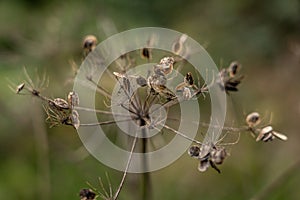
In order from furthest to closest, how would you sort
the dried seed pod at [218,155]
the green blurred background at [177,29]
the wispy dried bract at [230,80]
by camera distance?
the green blurred background at [177,29]
the wispy dried bract at [230,80]
the dried seed pod at [218,155]

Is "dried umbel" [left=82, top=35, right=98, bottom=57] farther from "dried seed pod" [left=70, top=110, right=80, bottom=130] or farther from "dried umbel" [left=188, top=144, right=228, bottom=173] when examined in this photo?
"dried umbel" [left=188, top=144, right=228, bottom=173]

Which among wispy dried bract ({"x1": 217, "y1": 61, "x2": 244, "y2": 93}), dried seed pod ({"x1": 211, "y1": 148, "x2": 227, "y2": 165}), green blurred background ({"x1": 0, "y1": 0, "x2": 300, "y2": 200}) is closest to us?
dried seed pod ({"x1": 211, "y1": 148, "x2": 227, "y2": 165})

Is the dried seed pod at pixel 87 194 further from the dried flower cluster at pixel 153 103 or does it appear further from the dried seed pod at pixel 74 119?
the dried seed pod at pixel 74 119

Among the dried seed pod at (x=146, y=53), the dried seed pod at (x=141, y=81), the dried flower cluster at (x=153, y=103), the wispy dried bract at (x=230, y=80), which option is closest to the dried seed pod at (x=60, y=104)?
the dried flower cluster at (x=153, y=103)

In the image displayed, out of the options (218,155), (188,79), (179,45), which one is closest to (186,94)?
(188,79)

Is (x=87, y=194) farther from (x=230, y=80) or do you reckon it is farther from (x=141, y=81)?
(x=230, y=80)

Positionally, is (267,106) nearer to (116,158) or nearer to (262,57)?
(262,57)

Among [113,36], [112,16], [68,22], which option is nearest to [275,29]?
[112,16]

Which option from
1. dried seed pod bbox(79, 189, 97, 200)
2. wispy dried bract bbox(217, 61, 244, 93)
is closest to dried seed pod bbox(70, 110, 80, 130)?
dried seed pod bbox(79, 189, 97, 200)

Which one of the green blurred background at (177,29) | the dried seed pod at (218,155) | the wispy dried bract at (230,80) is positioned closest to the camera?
the dried seed pod at (218,155)
